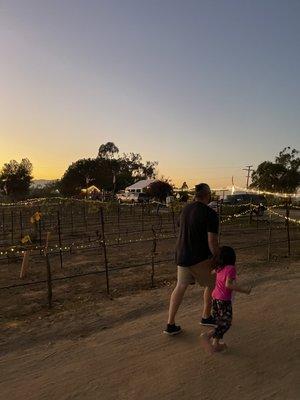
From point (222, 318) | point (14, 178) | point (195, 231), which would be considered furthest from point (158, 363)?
point (14, 178)

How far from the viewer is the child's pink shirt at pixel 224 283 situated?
15.9 feet

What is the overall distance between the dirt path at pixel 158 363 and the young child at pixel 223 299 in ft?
0.48

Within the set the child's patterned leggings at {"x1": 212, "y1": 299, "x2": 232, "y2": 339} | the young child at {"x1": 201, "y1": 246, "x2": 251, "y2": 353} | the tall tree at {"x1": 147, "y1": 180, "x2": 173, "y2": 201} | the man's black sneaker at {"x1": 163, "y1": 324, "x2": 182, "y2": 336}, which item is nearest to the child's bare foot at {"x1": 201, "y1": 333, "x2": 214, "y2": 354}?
the young child at {"x1": 201, "y1": 246, "x2": 251, "y2": 353}

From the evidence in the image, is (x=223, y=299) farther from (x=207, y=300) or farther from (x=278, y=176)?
(x=278, y=176)

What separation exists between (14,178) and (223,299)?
65.0m

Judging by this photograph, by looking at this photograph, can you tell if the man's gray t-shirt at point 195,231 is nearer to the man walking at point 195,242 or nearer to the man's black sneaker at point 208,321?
the man walking at point 195,242

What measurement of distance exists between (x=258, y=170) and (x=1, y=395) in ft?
176

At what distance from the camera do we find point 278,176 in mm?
54344

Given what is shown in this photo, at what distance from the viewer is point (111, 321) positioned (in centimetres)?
607

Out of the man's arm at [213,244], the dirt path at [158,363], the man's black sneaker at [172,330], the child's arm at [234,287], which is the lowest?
the dirt path at [158,363]

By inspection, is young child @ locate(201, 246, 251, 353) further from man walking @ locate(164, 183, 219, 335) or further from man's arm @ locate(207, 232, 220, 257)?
man walking @ locate(164, 183, 219, 335)

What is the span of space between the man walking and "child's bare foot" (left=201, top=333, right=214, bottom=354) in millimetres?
411

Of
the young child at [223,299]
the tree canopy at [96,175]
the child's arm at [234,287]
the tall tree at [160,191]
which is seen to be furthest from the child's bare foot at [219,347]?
the tree canopy at [96,175]

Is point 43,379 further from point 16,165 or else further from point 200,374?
point 16,165
